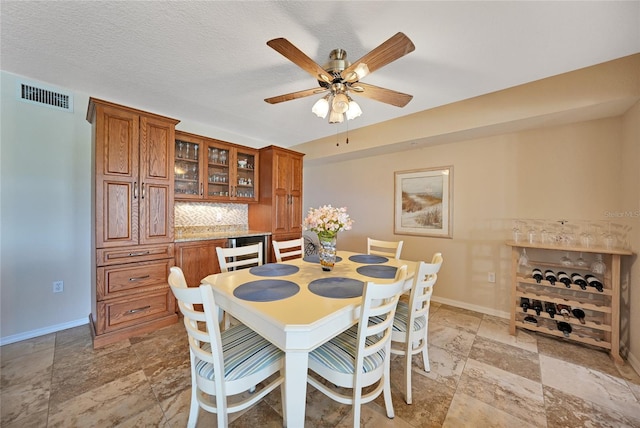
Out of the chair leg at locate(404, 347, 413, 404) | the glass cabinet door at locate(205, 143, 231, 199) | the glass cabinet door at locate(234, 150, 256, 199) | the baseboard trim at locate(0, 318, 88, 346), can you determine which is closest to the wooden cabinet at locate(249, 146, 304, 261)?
the glass cabinet door at locate(234, 150, 256, 199)

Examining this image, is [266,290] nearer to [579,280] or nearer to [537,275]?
[537,275]

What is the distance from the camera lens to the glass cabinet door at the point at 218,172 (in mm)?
3312

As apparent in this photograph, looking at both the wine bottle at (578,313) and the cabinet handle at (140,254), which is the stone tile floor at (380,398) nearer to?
the wine bottle at (578,313)

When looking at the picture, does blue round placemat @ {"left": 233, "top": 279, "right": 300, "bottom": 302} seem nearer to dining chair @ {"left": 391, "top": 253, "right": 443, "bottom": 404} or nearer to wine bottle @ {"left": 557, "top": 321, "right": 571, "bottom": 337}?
dining chair @ {"left": 391, "top": 253, "right": 443, "bottom": 404}

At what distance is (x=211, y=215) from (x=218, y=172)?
2.20ft

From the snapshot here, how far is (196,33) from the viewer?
5.25 feet

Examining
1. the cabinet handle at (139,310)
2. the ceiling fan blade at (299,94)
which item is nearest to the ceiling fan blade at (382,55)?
the ceiling fan blade at (299,94)

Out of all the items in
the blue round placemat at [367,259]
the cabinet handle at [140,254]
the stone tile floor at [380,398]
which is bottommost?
the stone tile floor at [380,398]

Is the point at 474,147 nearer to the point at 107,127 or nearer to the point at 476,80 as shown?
the point at 476,80

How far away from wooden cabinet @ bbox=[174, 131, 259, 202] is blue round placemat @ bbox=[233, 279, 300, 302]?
2.11 meters

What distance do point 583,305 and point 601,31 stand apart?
2.21 m

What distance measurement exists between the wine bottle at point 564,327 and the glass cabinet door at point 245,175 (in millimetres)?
4037

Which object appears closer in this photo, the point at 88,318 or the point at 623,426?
the point at 623,426

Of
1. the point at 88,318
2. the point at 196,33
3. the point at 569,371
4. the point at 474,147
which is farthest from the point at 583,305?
the point at 88,318
